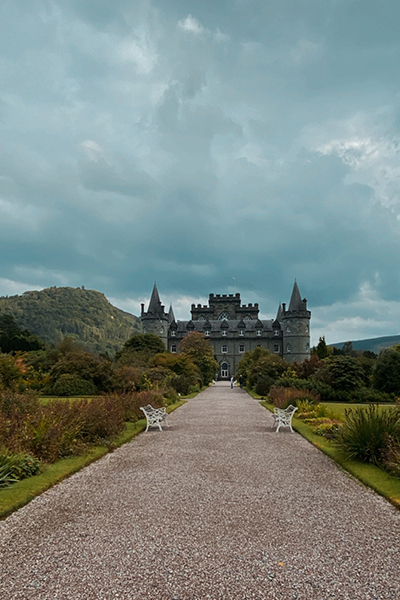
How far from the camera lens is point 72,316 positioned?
402 ft

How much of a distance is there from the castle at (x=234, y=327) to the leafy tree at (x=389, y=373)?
43423 millimetres

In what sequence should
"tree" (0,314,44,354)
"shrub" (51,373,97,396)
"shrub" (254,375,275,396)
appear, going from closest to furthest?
"shrub" (51,373,97,396)
"shrub" (254,375,275,396)
"tree" (0,314,44,354)

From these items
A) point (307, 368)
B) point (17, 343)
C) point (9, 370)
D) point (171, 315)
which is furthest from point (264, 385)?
point (171, 315)

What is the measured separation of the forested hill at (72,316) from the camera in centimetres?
10406

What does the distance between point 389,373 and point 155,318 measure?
49184mm

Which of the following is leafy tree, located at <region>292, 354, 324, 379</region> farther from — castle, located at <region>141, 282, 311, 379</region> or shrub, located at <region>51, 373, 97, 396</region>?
castle, located at <region>141, 282, 311, 379</region>

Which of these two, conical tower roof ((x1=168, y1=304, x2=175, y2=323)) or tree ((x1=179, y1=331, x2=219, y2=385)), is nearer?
tree ((x1=179, y1=331, x2=219, y2=385))

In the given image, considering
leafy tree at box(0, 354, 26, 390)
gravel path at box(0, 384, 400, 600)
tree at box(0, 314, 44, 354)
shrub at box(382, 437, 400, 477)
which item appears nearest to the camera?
gravel path at box(0, 384, 400, 600)

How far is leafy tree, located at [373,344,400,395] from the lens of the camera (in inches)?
1003

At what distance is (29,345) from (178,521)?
4870 cm

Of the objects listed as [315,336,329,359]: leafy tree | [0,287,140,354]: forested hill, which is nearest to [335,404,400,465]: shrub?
[315,336,329,359]: leafy tree

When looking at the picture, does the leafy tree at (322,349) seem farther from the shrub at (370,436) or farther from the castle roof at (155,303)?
the shrub at (370,436)

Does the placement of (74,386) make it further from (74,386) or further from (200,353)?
(200,353)

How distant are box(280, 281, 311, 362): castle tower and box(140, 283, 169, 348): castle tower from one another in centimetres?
1941
